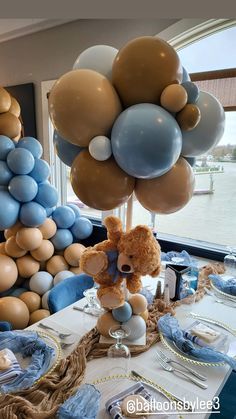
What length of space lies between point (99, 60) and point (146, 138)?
0.30m

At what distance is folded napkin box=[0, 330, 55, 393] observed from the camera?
29.8 inches

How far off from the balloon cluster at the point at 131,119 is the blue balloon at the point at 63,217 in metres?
1.31

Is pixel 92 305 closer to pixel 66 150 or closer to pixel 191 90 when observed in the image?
pixel 66 150

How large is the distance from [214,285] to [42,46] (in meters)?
2.36

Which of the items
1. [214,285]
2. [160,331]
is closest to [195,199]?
[214,285]

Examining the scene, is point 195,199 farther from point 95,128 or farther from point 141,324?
point 95,128

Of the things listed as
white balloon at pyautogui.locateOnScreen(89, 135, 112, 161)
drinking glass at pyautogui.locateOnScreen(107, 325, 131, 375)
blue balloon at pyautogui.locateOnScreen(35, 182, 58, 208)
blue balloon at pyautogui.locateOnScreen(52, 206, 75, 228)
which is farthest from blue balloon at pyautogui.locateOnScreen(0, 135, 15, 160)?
drinking glass at pyautogui.locateOnScreen(107, 325, 131, 375)

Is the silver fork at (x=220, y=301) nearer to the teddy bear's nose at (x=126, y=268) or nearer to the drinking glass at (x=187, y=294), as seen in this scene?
the drinking glass at (x=187, y=294)

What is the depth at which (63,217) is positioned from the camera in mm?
2080

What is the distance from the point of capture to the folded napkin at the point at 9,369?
76 centimetres

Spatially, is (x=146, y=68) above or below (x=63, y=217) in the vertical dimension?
above

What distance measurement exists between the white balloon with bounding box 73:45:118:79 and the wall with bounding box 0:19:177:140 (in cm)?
126

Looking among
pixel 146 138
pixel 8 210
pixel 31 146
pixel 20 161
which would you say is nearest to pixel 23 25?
pixel 31 146

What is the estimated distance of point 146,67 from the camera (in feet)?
2.25
